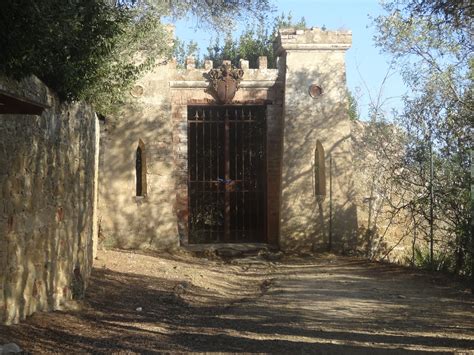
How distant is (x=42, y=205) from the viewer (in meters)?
6.30

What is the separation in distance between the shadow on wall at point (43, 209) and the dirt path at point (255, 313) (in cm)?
32

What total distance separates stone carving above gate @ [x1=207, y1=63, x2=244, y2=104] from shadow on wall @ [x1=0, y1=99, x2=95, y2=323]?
5.80 metres

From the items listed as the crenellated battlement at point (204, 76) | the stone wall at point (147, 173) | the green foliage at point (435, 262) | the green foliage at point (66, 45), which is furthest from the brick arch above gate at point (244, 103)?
the green foliage at point (66, 45)

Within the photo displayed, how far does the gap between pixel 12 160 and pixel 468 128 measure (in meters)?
7.64

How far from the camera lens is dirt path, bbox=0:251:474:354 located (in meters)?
5.80

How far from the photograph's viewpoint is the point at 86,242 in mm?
8859

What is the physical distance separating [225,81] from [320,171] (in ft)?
9.52

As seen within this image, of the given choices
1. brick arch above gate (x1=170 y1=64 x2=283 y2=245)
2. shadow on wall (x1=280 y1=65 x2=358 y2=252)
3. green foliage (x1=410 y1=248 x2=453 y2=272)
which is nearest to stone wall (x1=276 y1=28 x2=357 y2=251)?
shadow on wall (x1=280 y1=65 x2=358 y2=252)

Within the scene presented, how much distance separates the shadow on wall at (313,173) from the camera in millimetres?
14055

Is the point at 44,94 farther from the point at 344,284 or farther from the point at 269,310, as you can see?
the point at 344,284

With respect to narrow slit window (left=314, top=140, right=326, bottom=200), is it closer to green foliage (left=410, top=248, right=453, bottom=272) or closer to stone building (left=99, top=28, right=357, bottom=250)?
stone building (left=99, top=28, right=357, bottom=250)

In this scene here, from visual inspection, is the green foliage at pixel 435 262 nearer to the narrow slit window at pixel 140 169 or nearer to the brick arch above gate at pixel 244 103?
the brick arch above gate at pixel 244 103

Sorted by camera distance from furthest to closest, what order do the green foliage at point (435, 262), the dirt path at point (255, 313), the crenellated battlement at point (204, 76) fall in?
the crenellated battlement at point (204, 76), the green foliage at point (435, 262), the dirt path at point (255, 313)

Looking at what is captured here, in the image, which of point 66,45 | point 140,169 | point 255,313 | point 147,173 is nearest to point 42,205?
point 66,45
